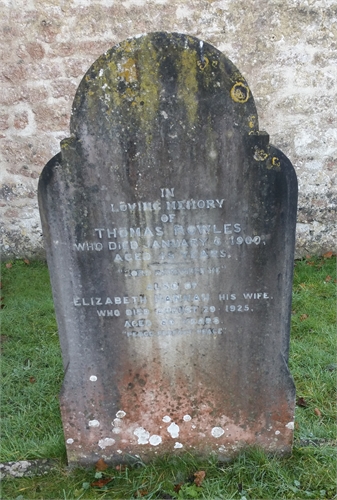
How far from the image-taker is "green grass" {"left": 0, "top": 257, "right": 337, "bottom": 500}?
2.59 meters

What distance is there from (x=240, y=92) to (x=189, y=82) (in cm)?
25

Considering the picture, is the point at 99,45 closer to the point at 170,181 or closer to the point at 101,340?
the point at 170,181

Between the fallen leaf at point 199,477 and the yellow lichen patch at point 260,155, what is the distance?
1807mm

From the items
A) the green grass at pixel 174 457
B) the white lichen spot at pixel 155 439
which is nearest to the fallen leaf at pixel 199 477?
the green grass at pixel 174 457

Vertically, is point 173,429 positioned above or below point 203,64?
below

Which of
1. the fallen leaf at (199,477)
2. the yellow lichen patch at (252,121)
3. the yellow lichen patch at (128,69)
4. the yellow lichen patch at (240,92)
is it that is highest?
the yellow lichen patch at (128,69)

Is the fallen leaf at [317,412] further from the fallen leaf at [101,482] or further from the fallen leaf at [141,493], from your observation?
the fallen leaf at [101,482]

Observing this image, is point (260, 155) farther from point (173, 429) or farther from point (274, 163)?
point (173, 429)

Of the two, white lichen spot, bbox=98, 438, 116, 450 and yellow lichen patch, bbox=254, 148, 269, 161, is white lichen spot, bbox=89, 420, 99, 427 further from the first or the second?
yellow lichen patch, bbox=254, 148, 269, 161

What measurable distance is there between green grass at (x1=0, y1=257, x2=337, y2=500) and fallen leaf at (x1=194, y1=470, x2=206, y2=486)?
0.03 meters

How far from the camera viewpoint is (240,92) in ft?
7.15

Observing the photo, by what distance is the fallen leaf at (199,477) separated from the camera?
2.62 m

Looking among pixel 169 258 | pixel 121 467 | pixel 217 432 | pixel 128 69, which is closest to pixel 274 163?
pixel 169 258

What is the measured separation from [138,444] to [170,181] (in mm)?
1613
